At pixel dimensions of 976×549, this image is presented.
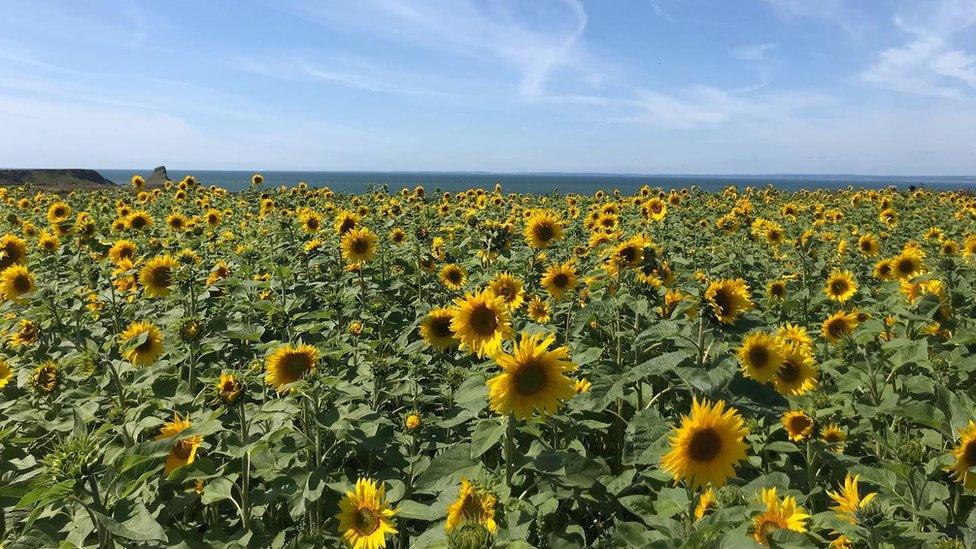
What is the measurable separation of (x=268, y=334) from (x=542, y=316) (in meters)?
3.29

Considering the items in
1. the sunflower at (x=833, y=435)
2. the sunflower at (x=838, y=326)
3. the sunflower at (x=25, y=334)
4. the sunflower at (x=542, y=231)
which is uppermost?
the sunflower at (x=542, y=231)

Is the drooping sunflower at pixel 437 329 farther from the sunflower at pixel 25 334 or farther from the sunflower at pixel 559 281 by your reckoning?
the sunflower at pixel 25 334

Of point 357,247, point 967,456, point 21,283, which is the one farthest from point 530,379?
point 21,283

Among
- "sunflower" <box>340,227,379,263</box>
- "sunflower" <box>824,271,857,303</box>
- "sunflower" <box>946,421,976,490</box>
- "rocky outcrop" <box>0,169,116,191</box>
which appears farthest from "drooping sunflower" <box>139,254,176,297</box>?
"rocky outcrop" <box>0,169,116,191</box>

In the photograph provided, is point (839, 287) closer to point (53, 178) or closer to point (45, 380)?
point (45, 380)

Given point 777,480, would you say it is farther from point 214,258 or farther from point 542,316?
point 214,258

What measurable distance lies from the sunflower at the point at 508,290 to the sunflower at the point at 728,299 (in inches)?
64.9

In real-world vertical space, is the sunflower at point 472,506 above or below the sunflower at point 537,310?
below

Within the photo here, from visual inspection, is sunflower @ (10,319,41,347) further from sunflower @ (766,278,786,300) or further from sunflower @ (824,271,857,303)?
sunflower @ (824,271,857,303)

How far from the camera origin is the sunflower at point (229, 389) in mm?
2812

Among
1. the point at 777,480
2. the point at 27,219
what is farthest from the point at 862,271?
the point at 27,219

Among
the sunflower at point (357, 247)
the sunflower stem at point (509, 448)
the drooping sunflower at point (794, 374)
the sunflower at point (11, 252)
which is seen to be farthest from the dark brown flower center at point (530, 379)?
the sunflower at point (11, 252)

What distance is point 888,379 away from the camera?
3.75 metres

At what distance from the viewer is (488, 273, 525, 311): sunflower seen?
4.10 m
